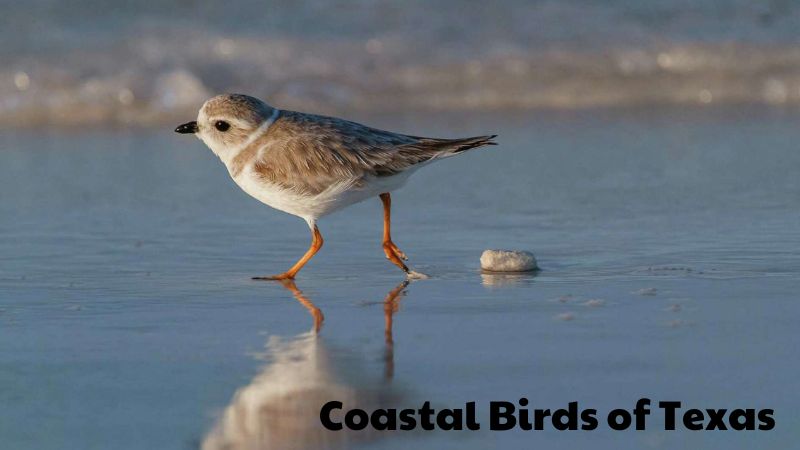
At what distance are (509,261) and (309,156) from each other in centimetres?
99

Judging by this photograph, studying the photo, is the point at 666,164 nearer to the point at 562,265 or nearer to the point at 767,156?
the point at 767,156

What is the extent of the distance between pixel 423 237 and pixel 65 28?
21.5 feet

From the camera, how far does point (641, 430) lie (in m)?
3.35

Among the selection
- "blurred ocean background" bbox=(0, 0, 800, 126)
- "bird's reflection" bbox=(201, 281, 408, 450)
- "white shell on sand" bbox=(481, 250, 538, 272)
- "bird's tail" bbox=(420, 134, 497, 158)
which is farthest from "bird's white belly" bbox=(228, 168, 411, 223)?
"blurred ocean background" bbox=(0, 0, 800, 126)

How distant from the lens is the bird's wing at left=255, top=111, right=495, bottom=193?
18.1 ft

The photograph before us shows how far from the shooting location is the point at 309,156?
18.3 feet

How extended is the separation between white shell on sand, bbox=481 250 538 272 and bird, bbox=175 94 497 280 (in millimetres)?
347

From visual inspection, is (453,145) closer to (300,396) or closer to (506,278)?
(506,278)

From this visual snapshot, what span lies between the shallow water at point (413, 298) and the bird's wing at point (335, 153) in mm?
448

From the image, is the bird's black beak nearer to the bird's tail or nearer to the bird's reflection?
the bird's tail

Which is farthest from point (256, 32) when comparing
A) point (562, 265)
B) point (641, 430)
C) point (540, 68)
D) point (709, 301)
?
point (641, 430)

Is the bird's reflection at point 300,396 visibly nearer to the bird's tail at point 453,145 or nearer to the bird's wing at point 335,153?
the bird's wing at point 335,153

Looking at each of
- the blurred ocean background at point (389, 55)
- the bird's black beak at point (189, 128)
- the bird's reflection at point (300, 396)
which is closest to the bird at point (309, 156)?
the bird's black beak at point (189, 128)

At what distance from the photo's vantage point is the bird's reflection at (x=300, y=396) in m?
3.32
